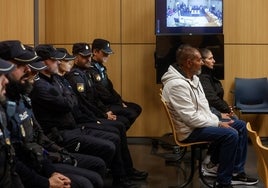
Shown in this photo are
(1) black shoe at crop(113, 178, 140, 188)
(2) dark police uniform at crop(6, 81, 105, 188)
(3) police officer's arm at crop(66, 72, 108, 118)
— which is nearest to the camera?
(2) dark police uniform at crop(6, 81, 105, 188)

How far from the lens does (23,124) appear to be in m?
2.74

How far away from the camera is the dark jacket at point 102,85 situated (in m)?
5.36

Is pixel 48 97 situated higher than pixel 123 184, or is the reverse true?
pixel 48 97

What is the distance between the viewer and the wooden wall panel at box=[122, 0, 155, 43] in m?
6.75

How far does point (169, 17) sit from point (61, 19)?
1.63 meters

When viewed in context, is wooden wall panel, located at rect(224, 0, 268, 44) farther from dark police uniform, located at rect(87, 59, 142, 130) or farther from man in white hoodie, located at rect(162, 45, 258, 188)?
man in white hoodie, located at rect(162, 45, 258, 188)

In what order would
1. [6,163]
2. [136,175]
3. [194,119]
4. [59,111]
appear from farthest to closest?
[136,175]
[194,119]
[59,111]
[6,163]

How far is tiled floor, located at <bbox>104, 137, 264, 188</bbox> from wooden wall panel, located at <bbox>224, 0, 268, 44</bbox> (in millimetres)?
1619

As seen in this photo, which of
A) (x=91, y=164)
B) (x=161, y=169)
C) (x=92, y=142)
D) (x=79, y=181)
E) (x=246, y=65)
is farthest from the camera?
(x=246, y=65)

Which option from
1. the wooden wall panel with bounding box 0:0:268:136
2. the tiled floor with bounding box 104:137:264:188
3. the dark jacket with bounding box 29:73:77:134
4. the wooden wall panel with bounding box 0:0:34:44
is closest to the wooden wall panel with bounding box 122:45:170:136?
the wooden wall panel with bounding box 0:0:268:136

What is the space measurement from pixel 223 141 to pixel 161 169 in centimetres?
129

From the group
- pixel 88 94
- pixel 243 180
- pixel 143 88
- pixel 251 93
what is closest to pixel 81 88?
pixel 88 94

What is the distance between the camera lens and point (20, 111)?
2738 mm

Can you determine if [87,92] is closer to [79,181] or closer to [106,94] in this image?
[106,94]
